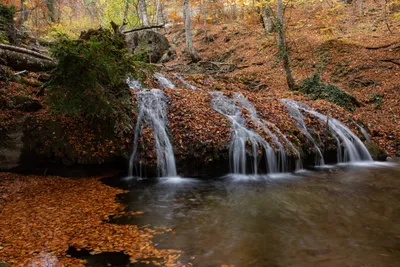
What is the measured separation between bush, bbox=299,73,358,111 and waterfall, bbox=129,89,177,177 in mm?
8662

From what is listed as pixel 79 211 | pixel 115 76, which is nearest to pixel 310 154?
pixel 115 76

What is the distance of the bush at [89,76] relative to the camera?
6.59 meters

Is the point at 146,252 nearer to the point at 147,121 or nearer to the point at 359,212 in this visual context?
the point at 359,212

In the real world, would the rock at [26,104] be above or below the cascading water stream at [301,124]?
above

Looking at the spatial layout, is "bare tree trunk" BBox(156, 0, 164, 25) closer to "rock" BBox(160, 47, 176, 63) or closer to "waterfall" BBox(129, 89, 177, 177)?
"rock" BBox(160, 47, 176, 63)

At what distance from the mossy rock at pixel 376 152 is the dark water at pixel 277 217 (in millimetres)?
2138

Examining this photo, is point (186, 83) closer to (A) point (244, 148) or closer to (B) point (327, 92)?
(A) point (244, 148)

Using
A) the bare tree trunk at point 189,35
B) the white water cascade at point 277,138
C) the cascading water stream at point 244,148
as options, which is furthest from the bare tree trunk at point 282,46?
the cascading water stream at point 244,148

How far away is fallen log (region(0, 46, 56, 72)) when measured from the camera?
7.33 metres

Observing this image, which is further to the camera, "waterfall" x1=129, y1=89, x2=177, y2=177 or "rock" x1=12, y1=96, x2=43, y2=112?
"rock" x1=12, y1=96, x2=43, y2=112

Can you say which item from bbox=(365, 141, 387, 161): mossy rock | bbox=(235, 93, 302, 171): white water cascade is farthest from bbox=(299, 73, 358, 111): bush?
bbox=(235, 93, 302, 171): white water cascade

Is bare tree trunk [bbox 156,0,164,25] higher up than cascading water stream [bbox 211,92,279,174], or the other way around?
bare tree trunk [bbox 156,0,164,25]

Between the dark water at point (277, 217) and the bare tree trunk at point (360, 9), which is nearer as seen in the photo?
the dark water at point (277, 217)

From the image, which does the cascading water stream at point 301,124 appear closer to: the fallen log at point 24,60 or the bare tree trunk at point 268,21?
the fallen log at point 24,60
